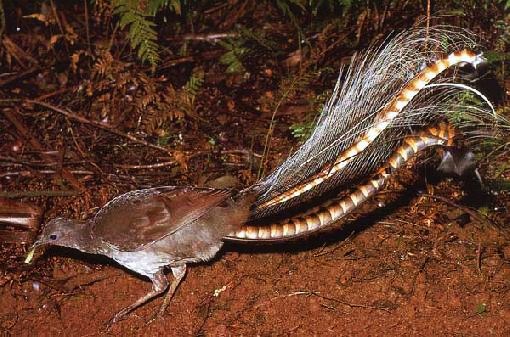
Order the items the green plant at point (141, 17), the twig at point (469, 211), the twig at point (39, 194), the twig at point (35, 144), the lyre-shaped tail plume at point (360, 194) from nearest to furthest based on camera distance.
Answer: the lyre-shaped tail plume at point (360, 194) < the twig at point (469, 211) < the twig at point (39, 194) < the twig at point (35, 144) < the green plant at point (141, 17)

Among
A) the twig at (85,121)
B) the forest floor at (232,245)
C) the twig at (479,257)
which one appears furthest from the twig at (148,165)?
the twig at (479,257)

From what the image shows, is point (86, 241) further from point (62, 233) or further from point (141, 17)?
point (141, 17)

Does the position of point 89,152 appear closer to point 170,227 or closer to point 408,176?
point 170,227

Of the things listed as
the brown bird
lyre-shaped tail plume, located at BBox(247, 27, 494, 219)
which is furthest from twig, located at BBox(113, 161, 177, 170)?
lyre-shaped tail plume, located at BBox(247, 27, 494, 219)

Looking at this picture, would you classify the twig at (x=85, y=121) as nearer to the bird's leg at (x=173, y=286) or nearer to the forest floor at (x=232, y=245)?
the forest floor at (x=232, y=245)

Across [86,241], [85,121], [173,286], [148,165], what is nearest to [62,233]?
[86,241]

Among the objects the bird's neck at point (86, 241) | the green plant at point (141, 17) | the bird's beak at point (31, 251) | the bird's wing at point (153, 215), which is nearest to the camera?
the bird's wing at point (153, 215)

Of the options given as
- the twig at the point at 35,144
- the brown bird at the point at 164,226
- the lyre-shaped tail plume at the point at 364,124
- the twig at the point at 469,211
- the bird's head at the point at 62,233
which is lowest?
the twig at the point at 35,144
